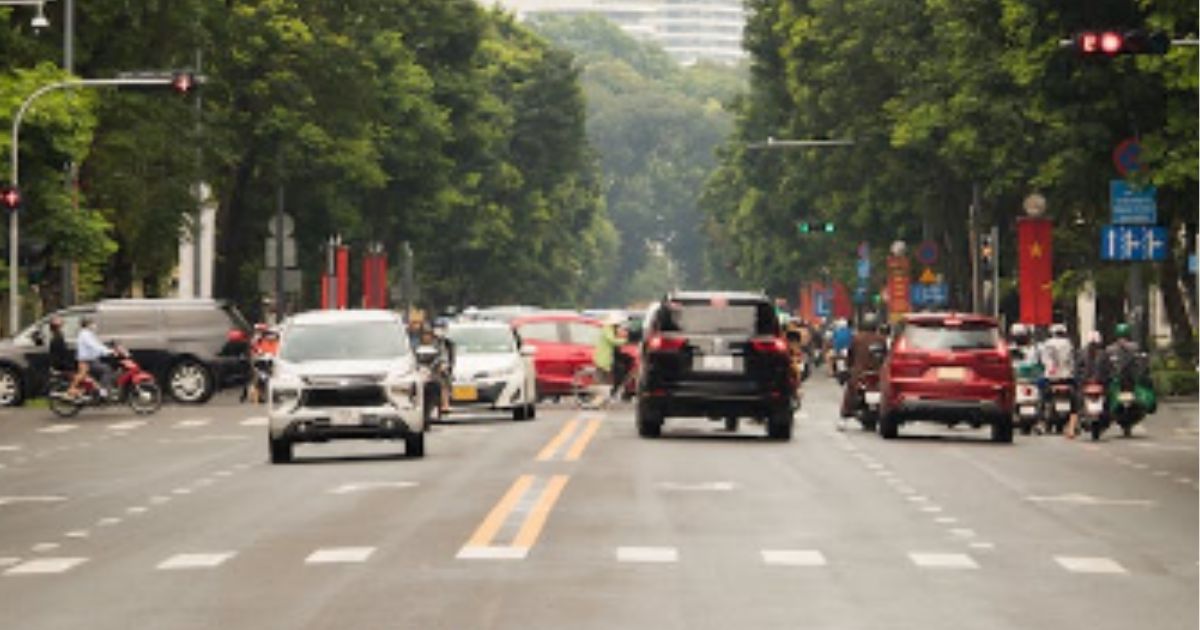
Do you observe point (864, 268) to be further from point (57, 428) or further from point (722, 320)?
point (722, 320)

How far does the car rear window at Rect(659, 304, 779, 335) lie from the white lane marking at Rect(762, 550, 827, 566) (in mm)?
19557

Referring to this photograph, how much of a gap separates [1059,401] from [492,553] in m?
27.9

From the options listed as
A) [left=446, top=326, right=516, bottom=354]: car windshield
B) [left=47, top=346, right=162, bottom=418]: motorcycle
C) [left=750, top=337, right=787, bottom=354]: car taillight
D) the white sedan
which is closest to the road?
[left=750, top=337, right=787, bottom=354]: car taillight

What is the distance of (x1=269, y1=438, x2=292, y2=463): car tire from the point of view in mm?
35562

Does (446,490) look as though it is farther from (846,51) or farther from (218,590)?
(846,51)

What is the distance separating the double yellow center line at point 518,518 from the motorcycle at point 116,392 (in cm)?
1917

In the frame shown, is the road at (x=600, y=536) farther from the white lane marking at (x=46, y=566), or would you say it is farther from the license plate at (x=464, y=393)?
the license plate at (x=464, y=393)

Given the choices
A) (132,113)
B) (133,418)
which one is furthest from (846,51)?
(133,418)

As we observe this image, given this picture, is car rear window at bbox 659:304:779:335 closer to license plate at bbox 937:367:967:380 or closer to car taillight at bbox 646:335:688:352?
car taillight at bbox 646:335:688:352

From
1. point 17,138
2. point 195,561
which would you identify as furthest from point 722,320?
point 17,138

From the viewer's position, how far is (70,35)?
63.9m

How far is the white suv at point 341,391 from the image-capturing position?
35031 mm

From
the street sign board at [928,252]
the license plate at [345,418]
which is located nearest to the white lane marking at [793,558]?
the license plate at [345,418]

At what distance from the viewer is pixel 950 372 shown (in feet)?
140
